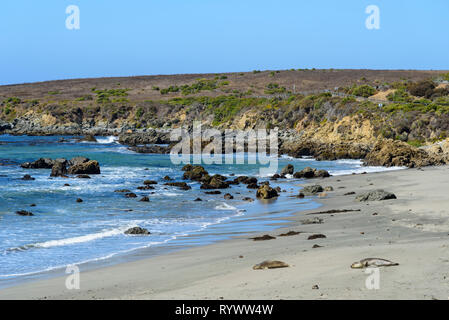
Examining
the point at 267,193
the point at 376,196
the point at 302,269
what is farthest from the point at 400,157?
the point at 302,269

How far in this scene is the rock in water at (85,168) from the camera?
38.6 m

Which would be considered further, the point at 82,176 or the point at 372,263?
the point at 82,176

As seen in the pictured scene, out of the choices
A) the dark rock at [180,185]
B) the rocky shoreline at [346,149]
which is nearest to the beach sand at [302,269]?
the dark rock at [180,185]

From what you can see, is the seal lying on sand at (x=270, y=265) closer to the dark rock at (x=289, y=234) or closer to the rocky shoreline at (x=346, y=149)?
the dark rock at (x=289, y=234)

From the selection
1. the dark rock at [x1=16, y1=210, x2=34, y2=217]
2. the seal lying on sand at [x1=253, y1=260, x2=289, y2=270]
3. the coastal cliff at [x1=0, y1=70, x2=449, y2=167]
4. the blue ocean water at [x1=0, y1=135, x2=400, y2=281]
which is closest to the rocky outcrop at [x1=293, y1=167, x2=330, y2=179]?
the blue ocean water at [x1=0, y1=135, x2=400, y2=281]

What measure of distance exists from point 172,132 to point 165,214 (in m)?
59.9

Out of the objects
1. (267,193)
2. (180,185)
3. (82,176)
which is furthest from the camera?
(82,176)

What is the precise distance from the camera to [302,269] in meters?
11.1

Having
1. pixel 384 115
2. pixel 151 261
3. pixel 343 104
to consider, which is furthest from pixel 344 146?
pixel 151 261

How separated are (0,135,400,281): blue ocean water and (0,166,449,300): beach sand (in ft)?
6.08

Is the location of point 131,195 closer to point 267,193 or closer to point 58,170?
point 267,193

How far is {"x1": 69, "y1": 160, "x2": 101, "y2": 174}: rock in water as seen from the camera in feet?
127

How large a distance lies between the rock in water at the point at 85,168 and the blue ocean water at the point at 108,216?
105 cm

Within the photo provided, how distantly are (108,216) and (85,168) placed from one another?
17.1 m
